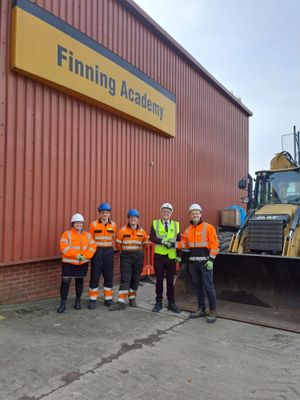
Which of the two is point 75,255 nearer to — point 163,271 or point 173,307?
point 163,271

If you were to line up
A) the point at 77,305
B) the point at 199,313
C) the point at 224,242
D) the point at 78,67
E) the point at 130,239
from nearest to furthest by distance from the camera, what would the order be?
the point at 199,313
the point at 77,305
the point at 130,239
the point at 78,67
the point at 224,242

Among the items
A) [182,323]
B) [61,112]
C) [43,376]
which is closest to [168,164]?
[61,112]

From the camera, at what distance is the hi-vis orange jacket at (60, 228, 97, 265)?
5.88 metres

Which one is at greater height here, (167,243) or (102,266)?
(167,243)

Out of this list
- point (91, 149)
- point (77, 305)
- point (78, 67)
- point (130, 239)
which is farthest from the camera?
point (91, 149)

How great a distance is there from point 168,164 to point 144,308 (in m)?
5.30

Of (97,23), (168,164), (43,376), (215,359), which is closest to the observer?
(43,376)

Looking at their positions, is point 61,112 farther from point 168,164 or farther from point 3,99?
point 168,164

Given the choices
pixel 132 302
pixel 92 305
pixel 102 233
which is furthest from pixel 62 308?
pixel 102 233

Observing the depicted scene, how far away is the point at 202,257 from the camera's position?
19.2ft

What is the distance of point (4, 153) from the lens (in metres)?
5.89

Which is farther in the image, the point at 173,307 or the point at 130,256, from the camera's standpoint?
the point at 130,256

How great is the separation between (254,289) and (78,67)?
565 cm

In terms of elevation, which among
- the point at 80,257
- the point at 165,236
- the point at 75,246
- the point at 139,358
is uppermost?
the point at 165,236
